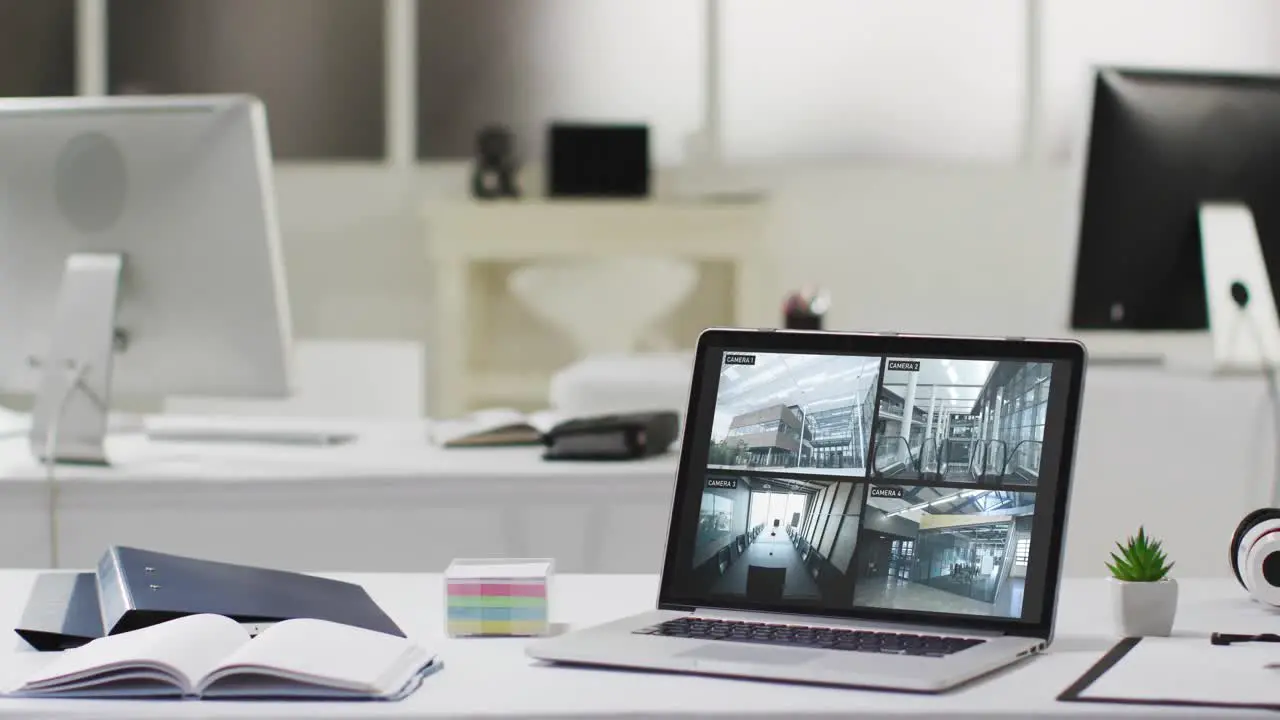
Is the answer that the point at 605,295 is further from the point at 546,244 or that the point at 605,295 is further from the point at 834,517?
the point at 834,517

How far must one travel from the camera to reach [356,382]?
10.8 ft

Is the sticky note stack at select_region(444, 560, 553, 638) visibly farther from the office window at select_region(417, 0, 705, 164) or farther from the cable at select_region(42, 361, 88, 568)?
the office window at select_region(417, 0, 705, 164)

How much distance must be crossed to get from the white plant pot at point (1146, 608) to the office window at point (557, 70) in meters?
3.74

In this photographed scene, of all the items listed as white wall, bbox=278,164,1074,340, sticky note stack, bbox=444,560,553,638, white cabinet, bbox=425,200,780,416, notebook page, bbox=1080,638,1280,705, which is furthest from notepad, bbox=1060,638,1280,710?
white wall, bbox=278,164,1074,340

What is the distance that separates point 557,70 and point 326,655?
12.9 ft

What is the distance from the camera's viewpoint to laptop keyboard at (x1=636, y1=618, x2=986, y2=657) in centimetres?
99

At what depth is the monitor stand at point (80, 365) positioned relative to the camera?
6.78ft

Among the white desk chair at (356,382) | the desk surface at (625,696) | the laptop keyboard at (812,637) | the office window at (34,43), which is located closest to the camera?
the desk surface at (625,696)

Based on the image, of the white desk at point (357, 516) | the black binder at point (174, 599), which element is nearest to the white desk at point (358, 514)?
the white desk at point (357, 516)

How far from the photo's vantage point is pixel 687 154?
4738mm

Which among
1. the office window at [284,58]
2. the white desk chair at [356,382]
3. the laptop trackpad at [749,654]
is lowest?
the white desk chair at [356,382]

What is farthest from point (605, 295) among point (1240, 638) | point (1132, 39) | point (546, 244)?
point (1240, 638)

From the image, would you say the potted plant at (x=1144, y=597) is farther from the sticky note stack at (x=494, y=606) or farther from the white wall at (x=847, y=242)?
the white wall at (x=847, y=242)

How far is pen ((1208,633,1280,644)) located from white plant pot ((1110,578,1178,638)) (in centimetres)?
3
